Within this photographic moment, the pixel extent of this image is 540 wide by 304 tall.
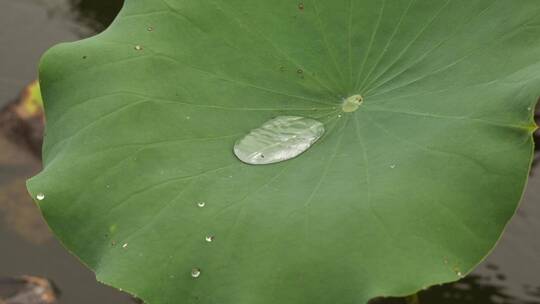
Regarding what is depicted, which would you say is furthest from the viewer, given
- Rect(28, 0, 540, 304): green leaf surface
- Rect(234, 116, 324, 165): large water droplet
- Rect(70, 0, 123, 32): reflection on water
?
Rect(70, 0, 123, 32): reflection on water

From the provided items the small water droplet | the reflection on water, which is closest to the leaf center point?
the small water droplet

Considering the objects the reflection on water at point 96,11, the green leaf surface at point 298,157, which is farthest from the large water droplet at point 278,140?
the reflection on water at point 96,11

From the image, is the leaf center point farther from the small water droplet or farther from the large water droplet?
the small water droplet

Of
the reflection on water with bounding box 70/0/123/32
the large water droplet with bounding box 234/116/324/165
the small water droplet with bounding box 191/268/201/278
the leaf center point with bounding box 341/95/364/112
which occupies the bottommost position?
the small water droplet with bounding box 191/268/201/278

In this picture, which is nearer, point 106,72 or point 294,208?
point 294,208

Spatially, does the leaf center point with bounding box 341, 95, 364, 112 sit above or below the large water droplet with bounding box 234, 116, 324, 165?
above

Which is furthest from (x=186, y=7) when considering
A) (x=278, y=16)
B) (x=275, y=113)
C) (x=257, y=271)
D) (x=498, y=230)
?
(x=498, y=230)

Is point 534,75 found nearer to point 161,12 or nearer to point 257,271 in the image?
point 257,271
